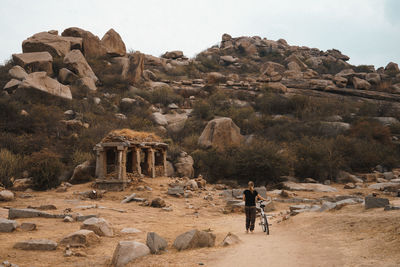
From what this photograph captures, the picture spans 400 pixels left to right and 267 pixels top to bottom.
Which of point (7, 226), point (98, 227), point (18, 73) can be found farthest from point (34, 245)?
point (18, 73)

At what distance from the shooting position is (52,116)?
20.8 m

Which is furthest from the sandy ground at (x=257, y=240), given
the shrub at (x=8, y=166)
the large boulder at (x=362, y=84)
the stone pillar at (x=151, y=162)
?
the large boulder at (x=362, y=84)

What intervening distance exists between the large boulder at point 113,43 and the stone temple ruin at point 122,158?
24.9 meters

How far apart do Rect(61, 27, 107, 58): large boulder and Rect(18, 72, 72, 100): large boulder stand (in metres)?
11.2

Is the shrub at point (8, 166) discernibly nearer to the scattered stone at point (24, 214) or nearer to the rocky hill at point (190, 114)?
the rocky hill at point (190, 114)

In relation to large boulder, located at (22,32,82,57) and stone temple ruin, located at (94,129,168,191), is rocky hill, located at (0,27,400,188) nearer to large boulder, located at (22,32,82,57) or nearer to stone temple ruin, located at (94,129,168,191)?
large boulder, located at (22,32,82,57)

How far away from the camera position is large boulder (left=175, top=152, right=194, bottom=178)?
17.3m

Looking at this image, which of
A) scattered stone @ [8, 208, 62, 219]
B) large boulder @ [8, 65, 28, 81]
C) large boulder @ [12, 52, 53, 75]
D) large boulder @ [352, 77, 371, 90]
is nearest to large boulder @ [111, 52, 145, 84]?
large boulder @ [12, 52, 53, 75]

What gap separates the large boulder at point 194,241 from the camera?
17.2 feet

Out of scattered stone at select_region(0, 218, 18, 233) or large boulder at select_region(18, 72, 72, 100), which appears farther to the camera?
large boulder at select_region(18, 72, 72, 100)

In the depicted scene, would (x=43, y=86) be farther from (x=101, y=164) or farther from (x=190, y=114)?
(x=101, y=164)

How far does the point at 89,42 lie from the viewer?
35938 millimetres

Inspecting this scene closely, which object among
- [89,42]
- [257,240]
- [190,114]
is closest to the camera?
[257,240]

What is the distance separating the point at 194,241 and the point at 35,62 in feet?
94.2
